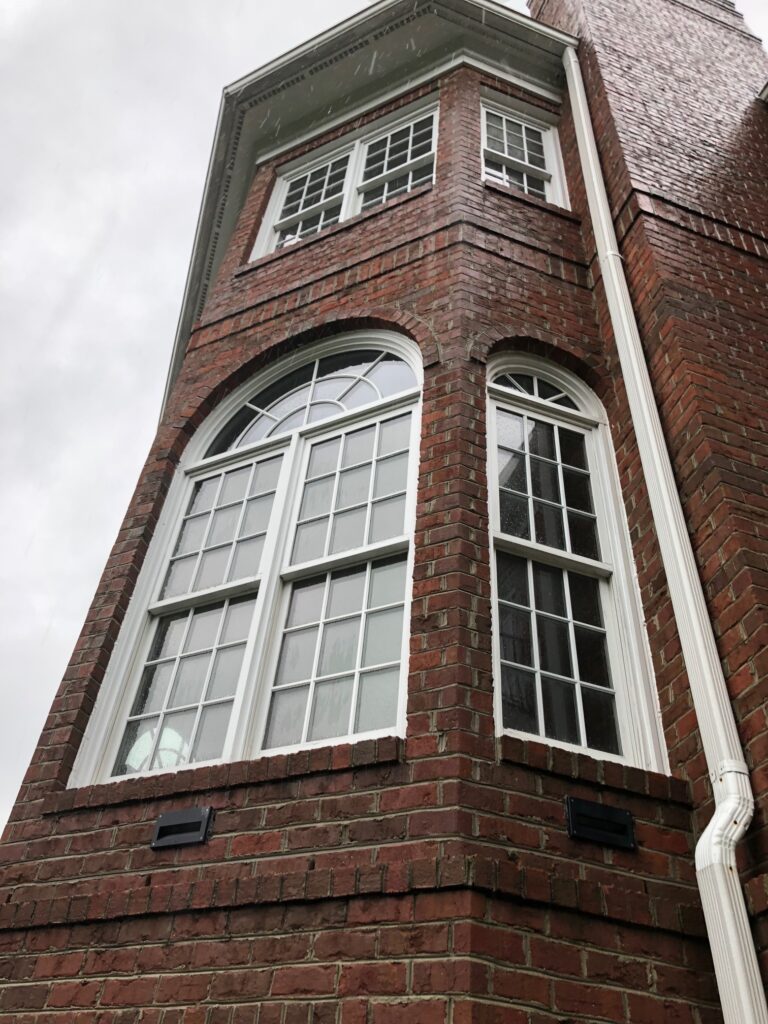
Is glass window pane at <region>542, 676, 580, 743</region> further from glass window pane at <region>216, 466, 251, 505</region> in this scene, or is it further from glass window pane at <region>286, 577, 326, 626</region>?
glass window pane at <region>216, 466, 251, 505</region>

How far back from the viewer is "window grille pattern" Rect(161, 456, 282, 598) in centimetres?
480

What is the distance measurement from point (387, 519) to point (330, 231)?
3.50 m

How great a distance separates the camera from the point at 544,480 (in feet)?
15.4

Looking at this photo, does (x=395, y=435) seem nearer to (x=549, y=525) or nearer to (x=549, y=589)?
(x=549, y=525)

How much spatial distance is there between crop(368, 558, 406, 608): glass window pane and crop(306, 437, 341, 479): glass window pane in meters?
0.96

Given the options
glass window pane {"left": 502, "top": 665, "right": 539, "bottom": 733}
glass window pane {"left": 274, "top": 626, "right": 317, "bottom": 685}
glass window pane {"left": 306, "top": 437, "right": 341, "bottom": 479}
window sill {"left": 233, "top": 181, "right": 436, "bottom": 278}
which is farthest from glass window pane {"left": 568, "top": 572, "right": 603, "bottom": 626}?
window sill {"left": 233, "top": 181, "right": 436, "bottom": 278}

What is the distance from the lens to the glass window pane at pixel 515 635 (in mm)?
3799

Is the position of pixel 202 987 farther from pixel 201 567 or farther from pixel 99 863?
pixel 201 567

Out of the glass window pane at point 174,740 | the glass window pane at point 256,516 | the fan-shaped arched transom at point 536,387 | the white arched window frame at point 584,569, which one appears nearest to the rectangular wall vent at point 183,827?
the glass window pane at point 174,740

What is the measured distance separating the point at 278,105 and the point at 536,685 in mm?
7253

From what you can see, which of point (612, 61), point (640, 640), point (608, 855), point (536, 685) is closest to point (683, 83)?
point (612, 61)

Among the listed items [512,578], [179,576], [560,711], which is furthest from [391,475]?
[560,711]

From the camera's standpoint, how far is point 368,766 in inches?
131

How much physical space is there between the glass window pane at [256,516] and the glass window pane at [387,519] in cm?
75
